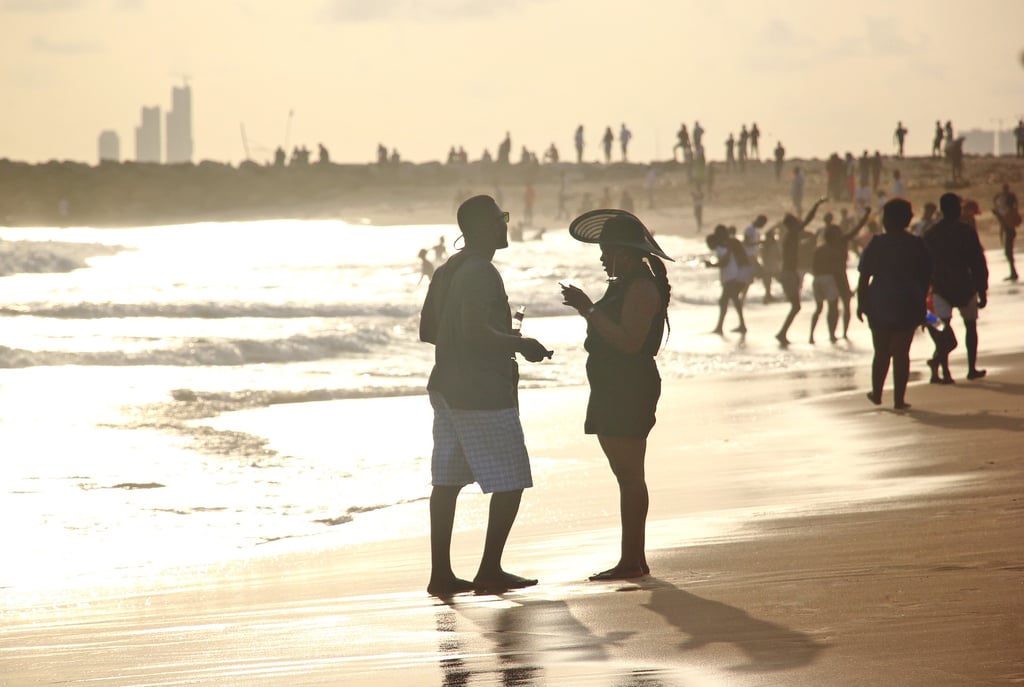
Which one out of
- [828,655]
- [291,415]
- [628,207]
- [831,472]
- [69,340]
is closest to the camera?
[828,655]

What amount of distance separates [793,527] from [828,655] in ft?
7.76

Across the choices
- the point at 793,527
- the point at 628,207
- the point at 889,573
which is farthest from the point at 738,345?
the point at 628,207

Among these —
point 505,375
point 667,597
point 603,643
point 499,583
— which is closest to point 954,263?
point 505,375

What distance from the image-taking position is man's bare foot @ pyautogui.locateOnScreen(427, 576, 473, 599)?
5.66 metres

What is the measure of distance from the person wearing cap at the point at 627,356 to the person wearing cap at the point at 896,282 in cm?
519

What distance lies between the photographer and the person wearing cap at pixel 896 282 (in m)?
10.5

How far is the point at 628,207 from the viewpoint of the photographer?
50438mm

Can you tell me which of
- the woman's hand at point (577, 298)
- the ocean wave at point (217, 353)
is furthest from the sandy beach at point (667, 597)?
the ocean wave at point (217, 353)

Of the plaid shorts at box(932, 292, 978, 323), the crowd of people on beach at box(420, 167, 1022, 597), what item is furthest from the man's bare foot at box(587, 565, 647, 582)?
the plaid shorts at box(932, 292, 978, 323)

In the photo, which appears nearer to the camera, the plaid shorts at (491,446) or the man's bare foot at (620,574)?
the man's bare foot at (620,574)

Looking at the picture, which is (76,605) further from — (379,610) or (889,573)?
(889,573)

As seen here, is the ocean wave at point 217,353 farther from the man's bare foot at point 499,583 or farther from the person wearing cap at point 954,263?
the man's bare foot at point 499,583

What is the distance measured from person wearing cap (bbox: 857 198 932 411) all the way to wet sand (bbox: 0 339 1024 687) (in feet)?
6.09

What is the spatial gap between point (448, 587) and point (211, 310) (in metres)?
25.2
